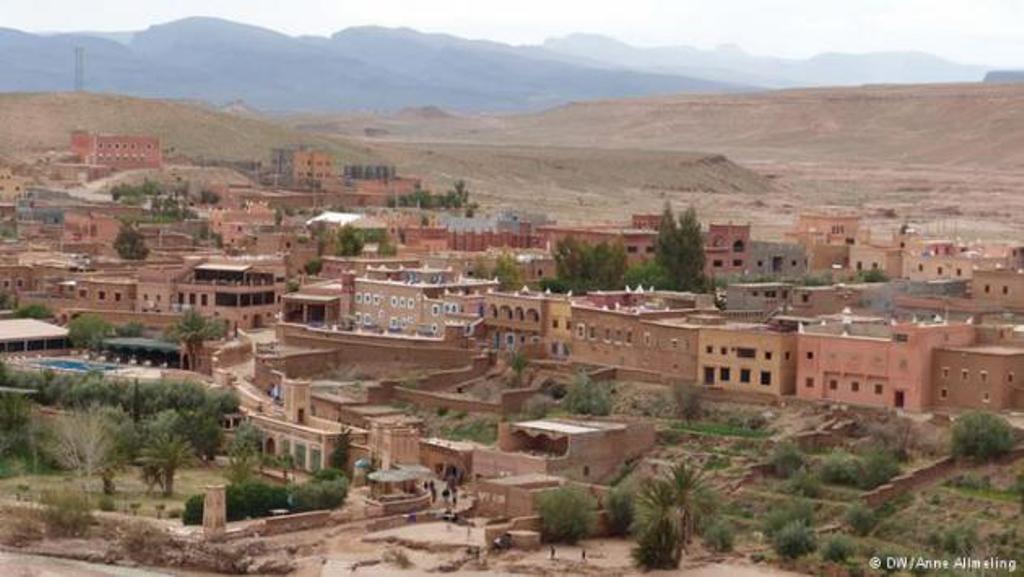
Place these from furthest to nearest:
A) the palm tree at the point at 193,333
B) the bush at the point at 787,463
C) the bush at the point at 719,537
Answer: the palm tree at the point at 193,333 → the bush at the point at 787,463 → the bush at the point at 719,537

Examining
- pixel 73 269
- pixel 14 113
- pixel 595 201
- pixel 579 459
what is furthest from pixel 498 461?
pixel 14 113

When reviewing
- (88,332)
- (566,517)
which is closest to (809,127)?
(88,332)

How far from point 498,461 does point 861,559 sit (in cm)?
806

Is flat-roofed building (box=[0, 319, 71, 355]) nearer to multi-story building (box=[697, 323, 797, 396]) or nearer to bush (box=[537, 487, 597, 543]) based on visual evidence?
multi-story building (box=[697, 323, 797, 396])

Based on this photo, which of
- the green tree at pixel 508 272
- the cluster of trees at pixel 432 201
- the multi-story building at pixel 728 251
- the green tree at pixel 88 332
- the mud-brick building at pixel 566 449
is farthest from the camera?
the cluster of trees at pixel 432 201

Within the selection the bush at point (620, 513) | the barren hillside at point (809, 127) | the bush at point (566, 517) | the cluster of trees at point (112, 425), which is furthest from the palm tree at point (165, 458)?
the barren hillside at point (809, 127)

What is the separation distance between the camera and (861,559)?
113 feet

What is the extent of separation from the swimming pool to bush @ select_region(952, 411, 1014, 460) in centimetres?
1937

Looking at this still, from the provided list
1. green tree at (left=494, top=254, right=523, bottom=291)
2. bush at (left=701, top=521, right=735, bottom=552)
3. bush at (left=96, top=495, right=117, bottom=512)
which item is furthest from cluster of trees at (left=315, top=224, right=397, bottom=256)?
bush at (left=701, top=521, right=735, bottom=552)

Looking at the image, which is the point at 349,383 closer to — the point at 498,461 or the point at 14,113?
the point at 498,461

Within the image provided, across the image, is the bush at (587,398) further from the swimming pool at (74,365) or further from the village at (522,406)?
the swimming pool at (74,365)

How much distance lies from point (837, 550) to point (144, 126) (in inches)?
3197

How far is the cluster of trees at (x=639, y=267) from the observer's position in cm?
5559

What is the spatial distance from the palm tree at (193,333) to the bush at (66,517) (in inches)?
542
